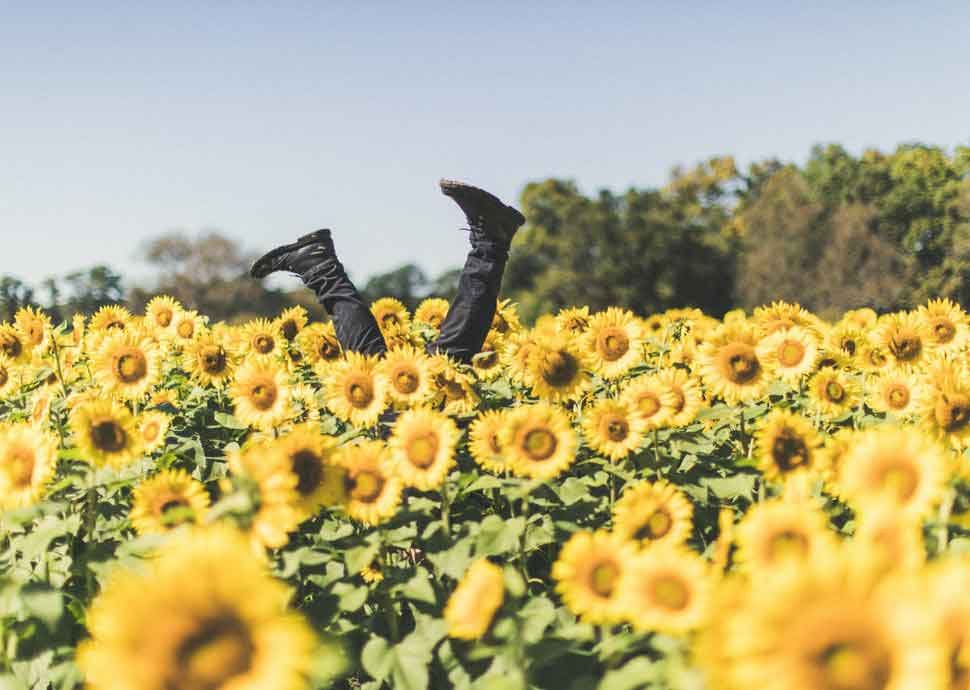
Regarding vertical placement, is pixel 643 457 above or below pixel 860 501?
above

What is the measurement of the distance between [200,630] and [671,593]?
0.98 metres

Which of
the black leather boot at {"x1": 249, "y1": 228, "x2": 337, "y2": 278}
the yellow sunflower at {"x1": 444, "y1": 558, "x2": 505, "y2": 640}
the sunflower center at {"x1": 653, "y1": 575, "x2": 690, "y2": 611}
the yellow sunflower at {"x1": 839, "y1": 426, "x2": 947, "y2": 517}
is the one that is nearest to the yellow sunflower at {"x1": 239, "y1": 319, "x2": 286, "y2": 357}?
the black leather boot at {"x1": 249, "y1": 228, "x2": 337, "y2": 278}

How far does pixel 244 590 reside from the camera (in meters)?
1.65

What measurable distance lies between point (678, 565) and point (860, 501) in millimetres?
512

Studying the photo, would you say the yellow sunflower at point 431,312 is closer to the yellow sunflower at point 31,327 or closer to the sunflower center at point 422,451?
the yellow sunflower at point 31,327

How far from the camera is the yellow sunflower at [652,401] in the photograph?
372cm

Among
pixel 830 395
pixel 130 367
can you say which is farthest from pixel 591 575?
pixel 130 367

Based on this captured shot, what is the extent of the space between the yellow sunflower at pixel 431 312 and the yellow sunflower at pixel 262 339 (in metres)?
1.32

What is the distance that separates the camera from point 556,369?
4.16 metres

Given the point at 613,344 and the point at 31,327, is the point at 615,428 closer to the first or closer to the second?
the point at 613,344

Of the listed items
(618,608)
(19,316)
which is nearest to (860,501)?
(618,608)

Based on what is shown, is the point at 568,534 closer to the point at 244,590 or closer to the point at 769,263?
the point at 244,590

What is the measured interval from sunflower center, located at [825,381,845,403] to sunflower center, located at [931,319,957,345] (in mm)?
1539

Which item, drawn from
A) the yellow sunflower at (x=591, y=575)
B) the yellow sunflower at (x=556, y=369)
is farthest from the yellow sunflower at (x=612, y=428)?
the yellow sunflower at (x=591, y=575)
